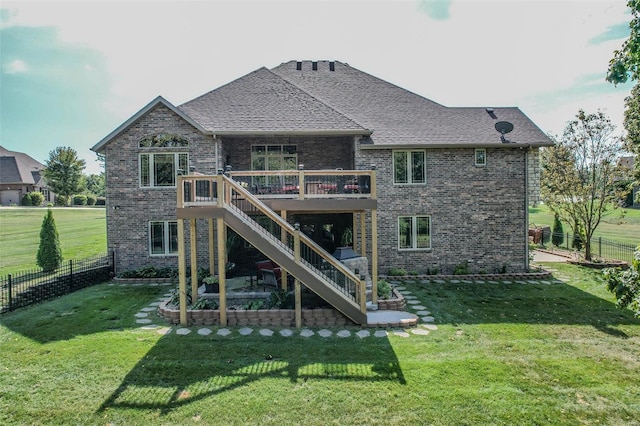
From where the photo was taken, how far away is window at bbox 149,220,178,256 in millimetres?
13344

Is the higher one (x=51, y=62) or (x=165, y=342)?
(x=51, y=62)

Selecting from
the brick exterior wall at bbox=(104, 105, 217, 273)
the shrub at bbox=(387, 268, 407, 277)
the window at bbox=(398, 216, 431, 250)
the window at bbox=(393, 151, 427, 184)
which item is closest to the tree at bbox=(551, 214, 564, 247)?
the window at bbox=(398, 216, 431, 250)

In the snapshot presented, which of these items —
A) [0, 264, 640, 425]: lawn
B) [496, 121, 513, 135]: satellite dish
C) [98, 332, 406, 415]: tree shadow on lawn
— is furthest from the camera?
[496, 121, 513, 135]: satellite dish

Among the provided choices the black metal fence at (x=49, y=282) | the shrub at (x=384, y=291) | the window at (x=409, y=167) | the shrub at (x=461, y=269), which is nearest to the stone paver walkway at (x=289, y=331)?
the shrub at (x=384, y=291)

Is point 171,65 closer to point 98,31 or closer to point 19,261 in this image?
point 98,31

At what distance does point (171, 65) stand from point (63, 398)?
46.2 feet

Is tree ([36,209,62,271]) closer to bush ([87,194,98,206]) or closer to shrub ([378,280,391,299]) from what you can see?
shrub ([378,280,391,299])

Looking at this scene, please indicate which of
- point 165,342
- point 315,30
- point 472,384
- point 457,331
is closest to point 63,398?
point 165,342

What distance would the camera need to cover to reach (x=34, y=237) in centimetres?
2177

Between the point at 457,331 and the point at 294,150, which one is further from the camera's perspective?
the point at 294,150

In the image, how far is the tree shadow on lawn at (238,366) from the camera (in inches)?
211

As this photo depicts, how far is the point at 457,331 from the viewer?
26.2ft

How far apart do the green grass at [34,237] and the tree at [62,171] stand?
9.00 m

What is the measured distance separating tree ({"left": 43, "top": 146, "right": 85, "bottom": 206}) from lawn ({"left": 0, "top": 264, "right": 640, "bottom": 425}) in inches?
1683
